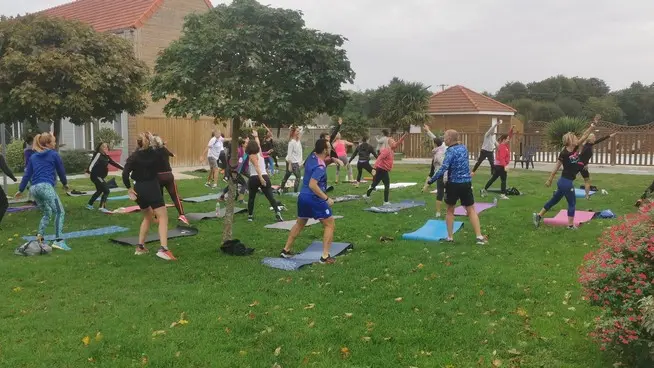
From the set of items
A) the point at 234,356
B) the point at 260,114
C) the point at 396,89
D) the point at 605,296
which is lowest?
the point at 234,356

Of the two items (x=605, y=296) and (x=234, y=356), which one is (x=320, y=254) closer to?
(x=234, y=356)

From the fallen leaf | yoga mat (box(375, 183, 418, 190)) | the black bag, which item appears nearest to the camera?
the fallen leaf

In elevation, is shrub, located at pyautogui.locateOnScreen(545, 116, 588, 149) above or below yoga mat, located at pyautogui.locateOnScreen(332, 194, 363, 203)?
above

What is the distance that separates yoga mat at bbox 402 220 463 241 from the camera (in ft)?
28.6

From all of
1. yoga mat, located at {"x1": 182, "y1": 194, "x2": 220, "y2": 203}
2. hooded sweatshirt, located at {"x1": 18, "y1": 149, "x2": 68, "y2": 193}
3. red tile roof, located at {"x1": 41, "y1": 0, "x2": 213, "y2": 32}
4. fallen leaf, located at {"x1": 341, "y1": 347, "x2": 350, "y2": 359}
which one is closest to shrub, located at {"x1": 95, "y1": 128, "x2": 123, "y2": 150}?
red tile roof, located at {"x1": 41, "y1": 0, "x2": 213, "y2": 32}

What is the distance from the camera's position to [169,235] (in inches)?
361

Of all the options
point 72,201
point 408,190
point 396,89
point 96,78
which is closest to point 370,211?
point 408,190

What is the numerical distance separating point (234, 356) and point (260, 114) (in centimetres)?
338

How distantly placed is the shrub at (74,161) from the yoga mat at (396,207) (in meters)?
13.1

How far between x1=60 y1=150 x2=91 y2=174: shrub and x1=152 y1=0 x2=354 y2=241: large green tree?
47.6 ft

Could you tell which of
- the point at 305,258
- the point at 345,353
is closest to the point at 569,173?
the point at 305,258

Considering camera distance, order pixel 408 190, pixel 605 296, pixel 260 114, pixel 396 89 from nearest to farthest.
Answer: pixel 605 296
pixel 260 114
pixel 408 190
pixel 396 89

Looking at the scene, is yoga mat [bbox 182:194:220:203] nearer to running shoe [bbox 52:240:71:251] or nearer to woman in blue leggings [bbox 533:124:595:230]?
running shoe [bbox 52:240:71:251]

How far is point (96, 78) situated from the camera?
36.7ft
